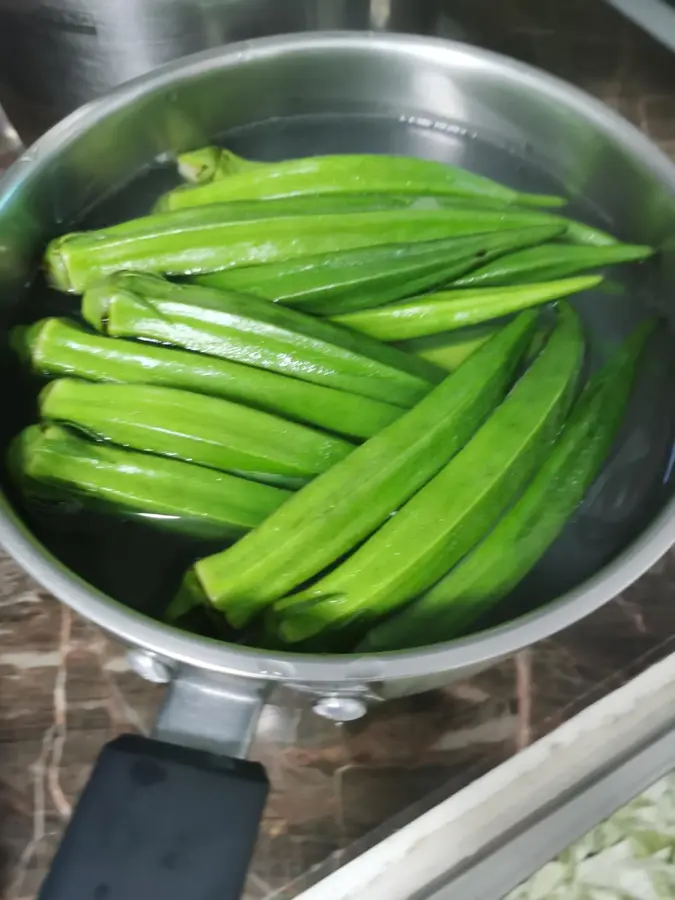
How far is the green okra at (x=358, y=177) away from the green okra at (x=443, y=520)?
0.30 meters

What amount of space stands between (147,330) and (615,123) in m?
0.58

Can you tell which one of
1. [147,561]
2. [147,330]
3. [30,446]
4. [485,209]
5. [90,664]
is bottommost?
[90,664]

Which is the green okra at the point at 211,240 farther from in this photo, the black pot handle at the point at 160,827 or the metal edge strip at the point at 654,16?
the metal edge strip at the point at 654,16

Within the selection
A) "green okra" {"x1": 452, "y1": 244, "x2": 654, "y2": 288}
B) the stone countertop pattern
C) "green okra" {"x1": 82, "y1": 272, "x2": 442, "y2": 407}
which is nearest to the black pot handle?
the stone countertop pattern

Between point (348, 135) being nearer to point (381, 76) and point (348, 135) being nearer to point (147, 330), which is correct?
point (381, 76)

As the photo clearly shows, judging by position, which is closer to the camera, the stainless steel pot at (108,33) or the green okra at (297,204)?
the green okra at (297,204)

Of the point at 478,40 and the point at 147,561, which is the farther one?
the point at 478,40

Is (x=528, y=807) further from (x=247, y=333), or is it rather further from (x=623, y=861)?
(x=247, y=333)

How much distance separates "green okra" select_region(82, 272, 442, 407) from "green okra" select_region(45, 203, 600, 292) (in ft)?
0.15

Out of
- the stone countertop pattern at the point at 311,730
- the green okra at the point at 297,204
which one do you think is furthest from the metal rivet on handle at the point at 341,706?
the green okra at the point at 297,204

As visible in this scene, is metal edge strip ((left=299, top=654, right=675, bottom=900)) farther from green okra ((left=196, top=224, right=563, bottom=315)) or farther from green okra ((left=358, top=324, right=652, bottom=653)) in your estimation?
green okra ((left=196, top=224, right=563, bottom=315))

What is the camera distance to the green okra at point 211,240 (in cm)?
93

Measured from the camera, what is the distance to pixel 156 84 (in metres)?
0.95

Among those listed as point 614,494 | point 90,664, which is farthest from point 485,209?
point 90,664
